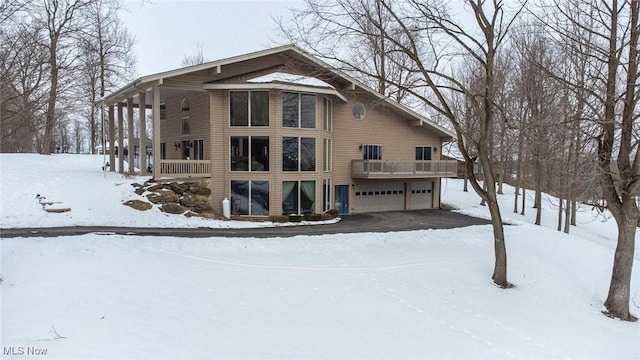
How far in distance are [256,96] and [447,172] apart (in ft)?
39.9

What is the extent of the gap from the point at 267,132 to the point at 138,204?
6202 millimetres

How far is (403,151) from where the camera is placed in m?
23.7

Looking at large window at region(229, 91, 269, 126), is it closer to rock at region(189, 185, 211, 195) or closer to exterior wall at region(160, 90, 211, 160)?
exterior wall at region(160, 90, 211, 160)

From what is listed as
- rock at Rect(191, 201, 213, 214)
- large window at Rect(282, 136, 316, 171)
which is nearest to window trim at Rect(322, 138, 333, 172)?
large window at Rect(282, 136, 316, 171)

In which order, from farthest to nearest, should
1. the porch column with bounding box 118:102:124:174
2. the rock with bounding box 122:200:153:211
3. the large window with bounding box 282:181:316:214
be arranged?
the porch column with bounding box 118:102:124:174
the large window with bounding box 282:181:316:214
the rock with bounding box 122:200:153:211

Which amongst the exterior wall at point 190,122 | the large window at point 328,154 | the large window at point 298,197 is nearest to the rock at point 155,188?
the exterior wall at point 190,122

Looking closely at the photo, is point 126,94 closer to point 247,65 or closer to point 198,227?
point 247,65

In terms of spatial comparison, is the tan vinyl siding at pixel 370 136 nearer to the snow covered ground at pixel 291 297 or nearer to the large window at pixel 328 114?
the large window at pixel 328 114

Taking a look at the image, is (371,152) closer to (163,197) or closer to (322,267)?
(163,197)

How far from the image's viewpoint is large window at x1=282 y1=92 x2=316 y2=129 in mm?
18438

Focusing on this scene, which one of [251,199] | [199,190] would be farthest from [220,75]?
[251,199]

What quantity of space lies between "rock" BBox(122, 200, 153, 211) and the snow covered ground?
0.39 m

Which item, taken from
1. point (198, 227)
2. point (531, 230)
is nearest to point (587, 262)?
point (531, 230)

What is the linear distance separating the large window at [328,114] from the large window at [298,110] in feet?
3.92
